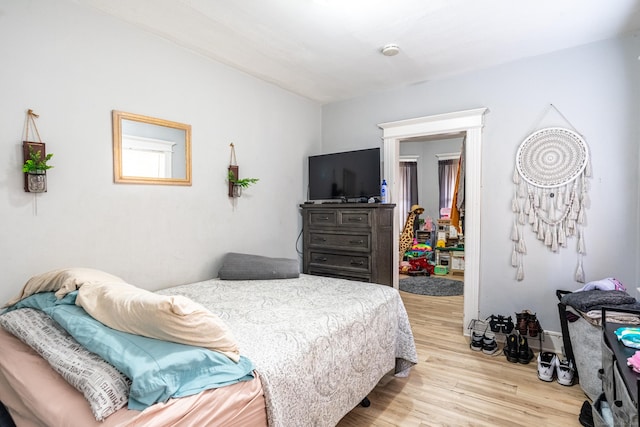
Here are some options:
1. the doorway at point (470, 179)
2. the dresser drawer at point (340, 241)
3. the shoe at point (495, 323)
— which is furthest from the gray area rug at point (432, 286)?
the dresser drawer at point (340, 241)

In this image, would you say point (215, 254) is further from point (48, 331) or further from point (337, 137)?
point (337, 137)

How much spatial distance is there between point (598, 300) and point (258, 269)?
2.41 metres

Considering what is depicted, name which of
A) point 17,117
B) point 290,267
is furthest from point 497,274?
point 17,117

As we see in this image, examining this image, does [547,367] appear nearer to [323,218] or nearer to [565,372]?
[565,372]

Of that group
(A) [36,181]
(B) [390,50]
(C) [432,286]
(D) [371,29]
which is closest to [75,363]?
(A) [36,181]

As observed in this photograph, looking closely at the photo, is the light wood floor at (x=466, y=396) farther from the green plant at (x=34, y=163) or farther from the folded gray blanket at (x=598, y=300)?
the green plant at (x=34, y=163)

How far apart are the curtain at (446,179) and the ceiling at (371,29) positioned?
430 centimetres

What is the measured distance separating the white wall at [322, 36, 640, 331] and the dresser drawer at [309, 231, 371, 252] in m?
1.13

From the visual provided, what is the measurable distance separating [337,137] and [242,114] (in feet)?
4.35

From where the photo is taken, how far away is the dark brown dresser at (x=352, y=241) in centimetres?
333

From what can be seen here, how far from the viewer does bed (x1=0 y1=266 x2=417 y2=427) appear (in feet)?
3.40

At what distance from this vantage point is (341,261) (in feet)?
11.6

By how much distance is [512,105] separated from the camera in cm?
302

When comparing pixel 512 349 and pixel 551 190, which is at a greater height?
pixel 551 190
